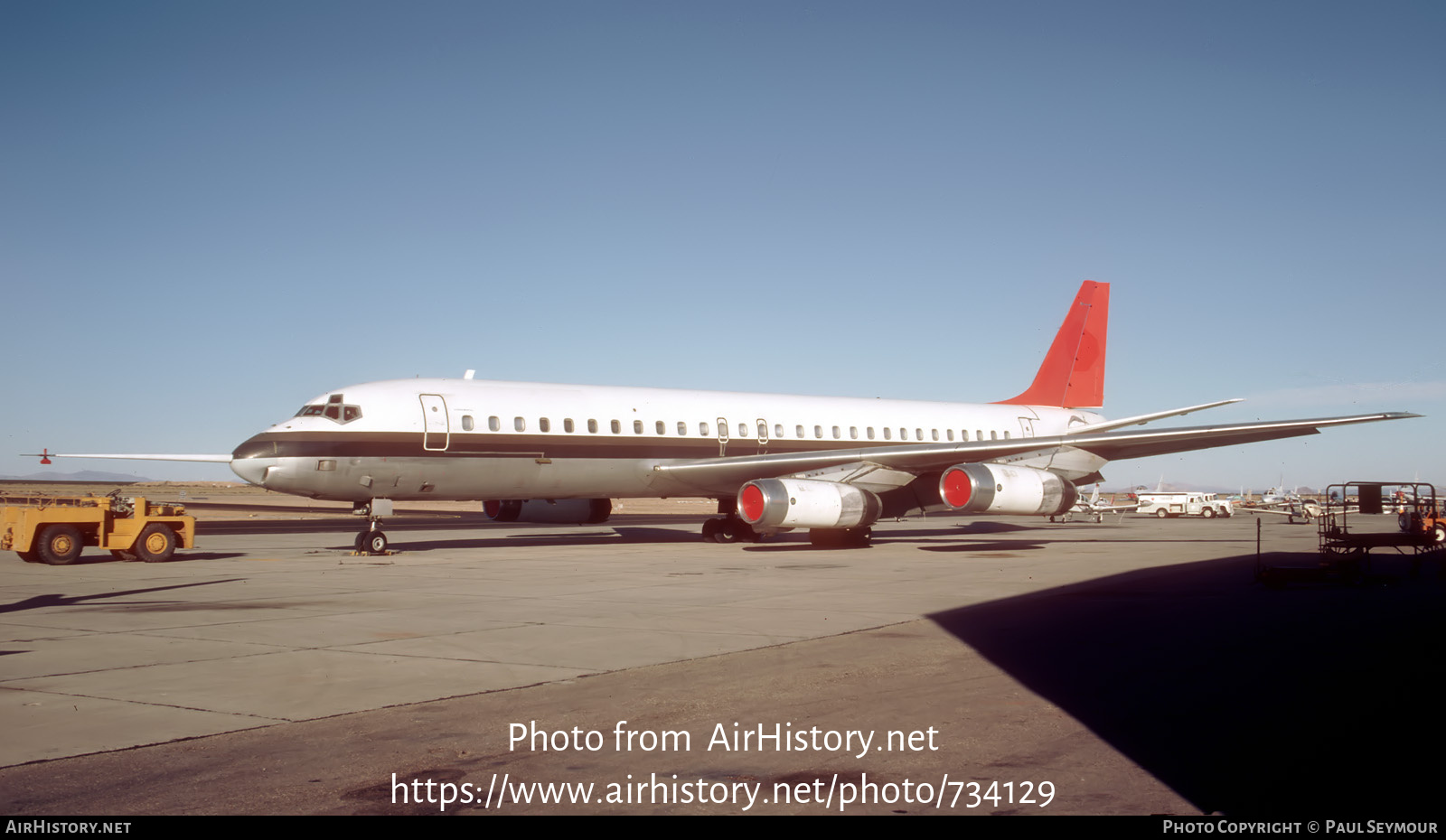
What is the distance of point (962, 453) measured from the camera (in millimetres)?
22422

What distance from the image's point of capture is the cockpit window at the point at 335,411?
20031 millimetres

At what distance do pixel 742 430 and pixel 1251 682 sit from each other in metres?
18.0

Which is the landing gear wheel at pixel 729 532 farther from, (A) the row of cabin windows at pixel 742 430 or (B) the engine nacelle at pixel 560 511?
(B) the engine nacelle at pixel 560 511

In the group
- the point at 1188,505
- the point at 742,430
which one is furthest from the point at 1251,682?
the point at 1188,505

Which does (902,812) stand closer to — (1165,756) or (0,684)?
(1165,756)

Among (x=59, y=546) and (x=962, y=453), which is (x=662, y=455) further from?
(x=59, y=546)

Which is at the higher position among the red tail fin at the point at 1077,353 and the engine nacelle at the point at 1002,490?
the red tail fin at the point at 1077,353

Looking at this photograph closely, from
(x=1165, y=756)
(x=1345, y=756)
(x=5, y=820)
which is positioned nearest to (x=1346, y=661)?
(x=1345, y=756)

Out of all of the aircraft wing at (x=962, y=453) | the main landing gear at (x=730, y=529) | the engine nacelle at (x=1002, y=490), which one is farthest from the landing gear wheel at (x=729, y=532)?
the engine nacelle at (x=1002, y=490)

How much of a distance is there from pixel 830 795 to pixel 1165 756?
1.93 metres

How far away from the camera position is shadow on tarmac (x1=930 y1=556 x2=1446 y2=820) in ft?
16.5

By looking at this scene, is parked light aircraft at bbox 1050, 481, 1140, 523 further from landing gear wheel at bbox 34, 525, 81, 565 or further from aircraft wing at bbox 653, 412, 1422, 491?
landing gear wheel at bbox 34, 525, 81, 565

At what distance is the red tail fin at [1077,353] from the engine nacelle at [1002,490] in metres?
9.88

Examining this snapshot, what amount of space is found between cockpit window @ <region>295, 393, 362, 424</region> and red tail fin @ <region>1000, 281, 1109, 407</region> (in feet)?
64.6
